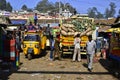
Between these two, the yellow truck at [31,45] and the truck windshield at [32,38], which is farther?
the truck windshield at [32,38]

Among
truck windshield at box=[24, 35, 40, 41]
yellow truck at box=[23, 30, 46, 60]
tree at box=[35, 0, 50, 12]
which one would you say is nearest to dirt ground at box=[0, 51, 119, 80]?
yellow truck at box=[23, 30, 46, 60]

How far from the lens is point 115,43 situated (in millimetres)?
19578

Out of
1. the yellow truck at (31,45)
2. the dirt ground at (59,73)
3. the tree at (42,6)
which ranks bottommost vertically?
the dirt ground at (59,73)

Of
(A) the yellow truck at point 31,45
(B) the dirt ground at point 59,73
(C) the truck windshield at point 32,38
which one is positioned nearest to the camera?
(B) the dirt ground at point 59,73

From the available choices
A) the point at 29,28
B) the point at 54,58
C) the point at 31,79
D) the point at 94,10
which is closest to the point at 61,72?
the point at 31,79

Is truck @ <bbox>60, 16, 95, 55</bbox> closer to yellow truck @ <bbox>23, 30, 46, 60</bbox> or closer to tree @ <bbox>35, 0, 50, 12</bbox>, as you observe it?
yellow truck @ <bbox>23, 30, 46, 60</bbox>

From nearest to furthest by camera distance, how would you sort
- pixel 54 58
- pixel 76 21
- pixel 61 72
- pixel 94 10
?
pixel 61 72 < pixel 54 58 < pixel 76 21 < pixel 94 10

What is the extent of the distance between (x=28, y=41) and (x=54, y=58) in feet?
7.42

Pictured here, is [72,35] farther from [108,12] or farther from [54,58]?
[108,12]

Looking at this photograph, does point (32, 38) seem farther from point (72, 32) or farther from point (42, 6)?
point (42, 6)

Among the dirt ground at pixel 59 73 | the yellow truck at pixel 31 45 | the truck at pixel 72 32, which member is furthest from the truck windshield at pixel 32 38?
the dirt ground at pixel 59 73

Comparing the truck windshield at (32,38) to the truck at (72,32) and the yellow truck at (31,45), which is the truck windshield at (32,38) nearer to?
the yellow truck at (31,45)

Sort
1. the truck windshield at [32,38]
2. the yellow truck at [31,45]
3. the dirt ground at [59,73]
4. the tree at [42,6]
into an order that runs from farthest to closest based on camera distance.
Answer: the tree at [42,6], the truck windshield at [32,38], the yellow truck at [31,45], the dirt ground at [59,73]

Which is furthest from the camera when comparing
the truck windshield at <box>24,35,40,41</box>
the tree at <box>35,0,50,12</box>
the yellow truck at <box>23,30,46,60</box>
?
the tree at <box>35,0,50,12</box>
